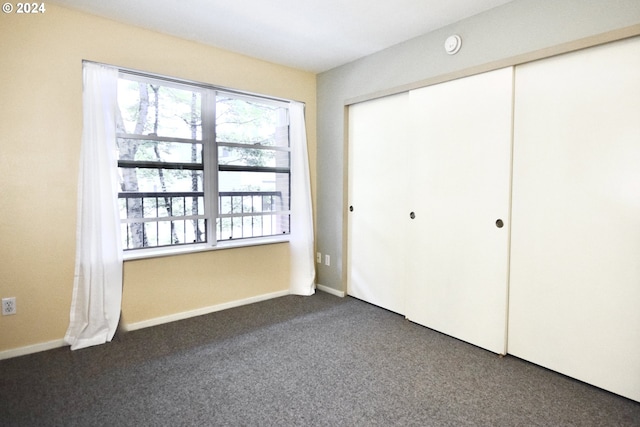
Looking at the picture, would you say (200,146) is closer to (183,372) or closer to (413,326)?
(183,372)

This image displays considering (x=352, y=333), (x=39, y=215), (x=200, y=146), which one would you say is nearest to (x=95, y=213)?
(x=39, y=215)

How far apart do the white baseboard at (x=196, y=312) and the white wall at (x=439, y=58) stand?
Result: 695 mm

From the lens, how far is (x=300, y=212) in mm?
3676

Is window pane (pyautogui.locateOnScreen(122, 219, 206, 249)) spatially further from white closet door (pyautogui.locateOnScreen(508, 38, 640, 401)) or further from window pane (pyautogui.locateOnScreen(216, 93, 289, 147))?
white closet door (pyautogui.locateOnScreen(508, 38, 640, 401))

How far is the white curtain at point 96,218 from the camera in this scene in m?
2.50

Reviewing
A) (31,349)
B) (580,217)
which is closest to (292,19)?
(580,217)

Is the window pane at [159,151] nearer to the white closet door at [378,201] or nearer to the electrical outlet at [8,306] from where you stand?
the electrical outlet at [8,306]

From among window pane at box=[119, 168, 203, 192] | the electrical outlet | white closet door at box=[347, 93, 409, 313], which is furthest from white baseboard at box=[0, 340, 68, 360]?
white closet door at box=[347, 93, 409, 313]

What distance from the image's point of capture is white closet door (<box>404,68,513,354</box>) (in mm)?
2408

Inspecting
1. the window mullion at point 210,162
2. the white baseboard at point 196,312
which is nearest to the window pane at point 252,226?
the window mullion at point 210,162

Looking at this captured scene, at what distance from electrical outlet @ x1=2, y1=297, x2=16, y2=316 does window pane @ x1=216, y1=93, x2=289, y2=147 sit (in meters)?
1.93

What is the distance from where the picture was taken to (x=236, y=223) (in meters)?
3.53

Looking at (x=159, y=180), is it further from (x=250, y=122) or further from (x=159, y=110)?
(x=250, y=122)

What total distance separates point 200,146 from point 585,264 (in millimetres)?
3017
